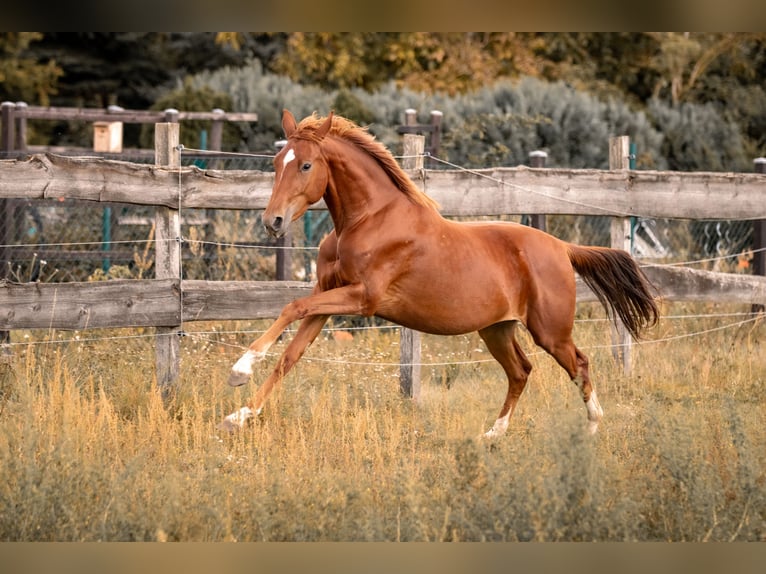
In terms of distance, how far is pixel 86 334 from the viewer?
30.7 ft

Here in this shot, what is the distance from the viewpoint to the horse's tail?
779 cm

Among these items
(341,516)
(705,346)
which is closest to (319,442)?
(341,516)

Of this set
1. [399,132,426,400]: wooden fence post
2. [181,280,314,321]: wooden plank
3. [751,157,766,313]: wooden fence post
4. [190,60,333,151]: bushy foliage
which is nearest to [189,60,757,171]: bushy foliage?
[190,60,333,151]: bushy foliage

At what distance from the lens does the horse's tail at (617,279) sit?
7785 millimetres

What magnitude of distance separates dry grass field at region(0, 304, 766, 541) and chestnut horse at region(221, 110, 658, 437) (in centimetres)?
48

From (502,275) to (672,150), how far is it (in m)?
15.9

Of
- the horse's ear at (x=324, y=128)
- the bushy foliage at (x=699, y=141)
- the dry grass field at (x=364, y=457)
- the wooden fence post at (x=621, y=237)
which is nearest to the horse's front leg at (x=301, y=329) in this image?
the dry grass field at (x=364, y=457)

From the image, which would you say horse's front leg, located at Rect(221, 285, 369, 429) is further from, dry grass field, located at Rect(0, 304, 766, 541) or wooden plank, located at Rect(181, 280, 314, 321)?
wooden plank, located at Rect(181, 280, 314, 321)

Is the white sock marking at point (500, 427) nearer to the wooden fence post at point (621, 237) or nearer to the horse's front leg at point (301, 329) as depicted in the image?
the horse's front leg at point (301, 329)

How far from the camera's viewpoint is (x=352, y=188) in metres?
6.93

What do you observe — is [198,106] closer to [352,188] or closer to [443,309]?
[352,188]

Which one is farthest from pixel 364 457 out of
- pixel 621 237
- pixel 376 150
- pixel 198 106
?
pixel 198 106

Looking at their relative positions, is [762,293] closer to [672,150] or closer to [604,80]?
[672,150]

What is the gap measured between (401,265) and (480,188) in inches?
85.5
